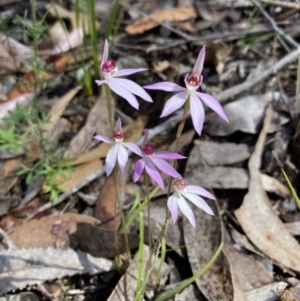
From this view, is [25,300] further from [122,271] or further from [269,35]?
[269,35]

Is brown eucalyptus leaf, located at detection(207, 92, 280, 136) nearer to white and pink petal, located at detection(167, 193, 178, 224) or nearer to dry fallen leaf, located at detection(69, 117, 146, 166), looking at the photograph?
dry fallen leaf, located at detection(69, 117, 146, 166)

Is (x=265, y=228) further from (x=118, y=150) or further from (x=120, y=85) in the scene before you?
(x=120, y=85)

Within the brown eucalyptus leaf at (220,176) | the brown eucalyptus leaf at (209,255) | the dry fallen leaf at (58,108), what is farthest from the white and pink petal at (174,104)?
the dry fallen leaf at (58,108)

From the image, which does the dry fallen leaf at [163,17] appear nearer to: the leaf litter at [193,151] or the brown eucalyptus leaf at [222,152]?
the leaf litter at [193,151]

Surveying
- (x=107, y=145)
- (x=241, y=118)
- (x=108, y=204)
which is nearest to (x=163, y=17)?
(x=241, y=118)

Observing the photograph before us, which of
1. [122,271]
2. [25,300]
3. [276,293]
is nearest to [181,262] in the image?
[122,271]
